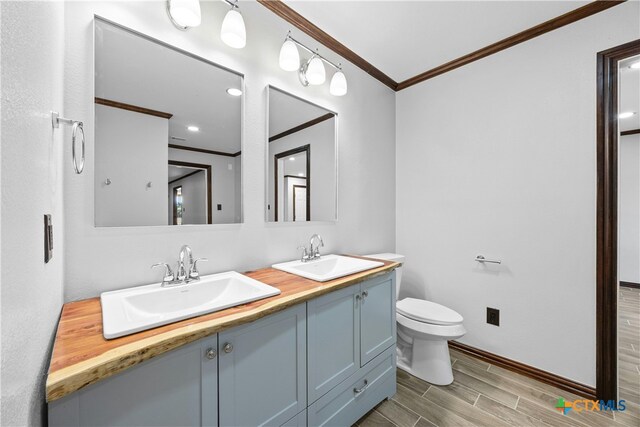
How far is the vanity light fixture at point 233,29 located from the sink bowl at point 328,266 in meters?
1.27

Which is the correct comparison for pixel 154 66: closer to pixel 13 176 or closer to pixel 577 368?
pixel 13 176

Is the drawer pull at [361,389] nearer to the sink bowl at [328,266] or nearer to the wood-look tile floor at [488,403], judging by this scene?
the wood-look tile floor at [488,403]

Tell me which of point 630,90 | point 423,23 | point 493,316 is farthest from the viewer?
point 630,90

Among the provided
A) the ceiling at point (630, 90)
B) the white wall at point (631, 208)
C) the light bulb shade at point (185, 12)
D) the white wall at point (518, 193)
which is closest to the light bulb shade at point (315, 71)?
the light bulb shade at point (185, 12)

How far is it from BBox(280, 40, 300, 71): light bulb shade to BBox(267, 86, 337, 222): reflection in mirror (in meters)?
0.16

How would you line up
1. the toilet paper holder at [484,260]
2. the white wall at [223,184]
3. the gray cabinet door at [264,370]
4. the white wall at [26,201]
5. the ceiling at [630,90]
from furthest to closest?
the ceiling at [630,90] < the toilet paper holder at [484,260] < the white wall at [223,184] < the gray cabinet door at [264,370] < the white wall at [26,201]

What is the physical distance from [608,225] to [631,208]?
11.8ft

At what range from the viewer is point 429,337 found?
1.76m

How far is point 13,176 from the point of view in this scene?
0.45m

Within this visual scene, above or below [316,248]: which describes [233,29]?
above

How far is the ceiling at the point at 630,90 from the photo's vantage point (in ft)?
6.98

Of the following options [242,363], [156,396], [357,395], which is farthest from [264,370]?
[357,395]

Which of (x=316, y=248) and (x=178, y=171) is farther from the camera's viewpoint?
(x=316, y=248)

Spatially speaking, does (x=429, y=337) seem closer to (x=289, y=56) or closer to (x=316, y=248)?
(x=316, y=248)
